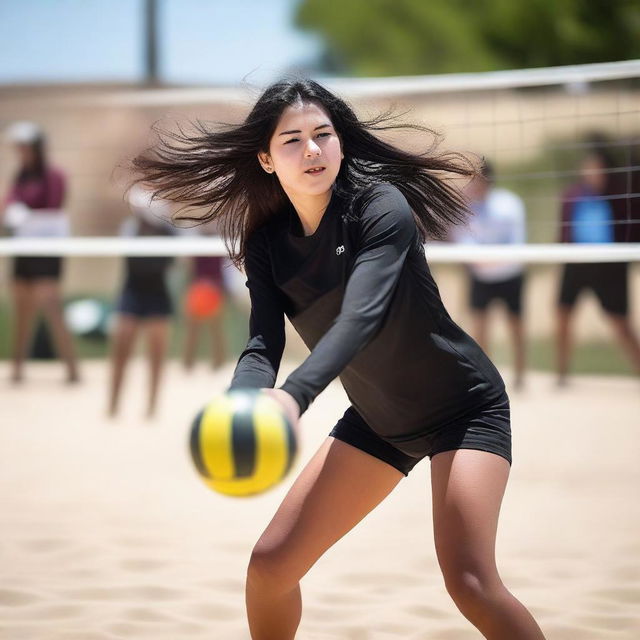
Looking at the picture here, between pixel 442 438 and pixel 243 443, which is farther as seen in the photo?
pixel 442 438

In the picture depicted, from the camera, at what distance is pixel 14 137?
30.8ft

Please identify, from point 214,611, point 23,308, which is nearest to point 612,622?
point 214,611

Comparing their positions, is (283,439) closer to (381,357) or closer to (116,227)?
(381,357)

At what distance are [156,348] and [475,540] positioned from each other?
6.19m

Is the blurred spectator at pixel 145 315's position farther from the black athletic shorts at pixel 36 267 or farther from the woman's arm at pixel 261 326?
the woman's arm at pixel 261 326

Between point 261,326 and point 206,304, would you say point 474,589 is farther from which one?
point 206,304

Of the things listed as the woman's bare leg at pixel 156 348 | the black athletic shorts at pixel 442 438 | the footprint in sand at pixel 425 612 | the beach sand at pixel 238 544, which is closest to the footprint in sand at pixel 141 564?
the beach sand at pixel 238 544

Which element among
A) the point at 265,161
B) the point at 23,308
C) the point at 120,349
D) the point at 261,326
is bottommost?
the point at 120,349

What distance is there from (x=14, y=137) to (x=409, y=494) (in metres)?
5.22

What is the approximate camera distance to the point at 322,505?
116 inches

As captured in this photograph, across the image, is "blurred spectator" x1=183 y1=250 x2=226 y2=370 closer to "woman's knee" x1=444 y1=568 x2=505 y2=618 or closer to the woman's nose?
the woman's nose

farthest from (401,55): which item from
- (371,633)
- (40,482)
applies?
(371,633)

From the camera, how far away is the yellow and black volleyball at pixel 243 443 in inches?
95.7

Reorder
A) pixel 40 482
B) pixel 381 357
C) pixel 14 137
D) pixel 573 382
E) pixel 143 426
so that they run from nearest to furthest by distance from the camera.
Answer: pixel 381 357, pixel 40 482, pixel 143 426, pixel 14 137, pixel 573 382
